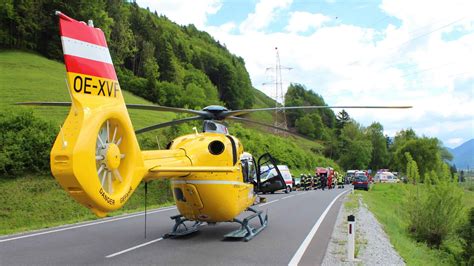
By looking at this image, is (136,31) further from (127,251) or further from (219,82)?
(127,251)

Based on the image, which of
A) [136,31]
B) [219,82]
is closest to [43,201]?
[136,31]

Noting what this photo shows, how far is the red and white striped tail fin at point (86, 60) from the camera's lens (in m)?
6.70

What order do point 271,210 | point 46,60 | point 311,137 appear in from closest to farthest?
point 271,210 < point 46,60 < point 311,137

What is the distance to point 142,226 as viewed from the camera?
13.8 metres

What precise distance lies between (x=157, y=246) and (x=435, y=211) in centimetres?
1100

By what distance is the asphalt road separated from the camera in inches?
348

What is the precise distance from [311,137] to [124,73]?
58040mm

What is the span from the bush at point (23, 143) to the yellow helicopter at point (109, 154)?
51.3ft

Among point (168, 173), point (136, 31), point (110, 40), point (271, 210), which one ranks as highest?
point (136, 31)

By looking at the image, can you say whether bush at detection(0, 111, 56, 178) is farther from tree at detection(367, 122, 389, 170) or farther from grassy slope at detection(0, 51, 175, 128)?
tree at detection(367, 122, 389, 170)

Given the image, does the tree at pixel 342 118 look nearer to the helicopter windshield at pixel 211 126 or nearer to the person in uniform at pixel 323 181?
the person in uniform at pixel 323 181

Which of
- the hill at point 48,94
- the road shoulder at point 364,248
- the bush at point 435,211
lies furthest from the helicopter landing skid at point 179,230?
the hill at point 48,94

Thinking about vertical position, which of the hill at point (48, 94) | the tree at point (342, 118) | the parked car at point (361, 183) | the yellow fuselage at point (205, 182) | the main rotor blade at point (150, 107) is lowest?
the parked car at point (361, 183)

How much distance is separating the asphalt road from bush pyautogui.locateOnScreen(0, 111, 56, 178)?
11217mm
